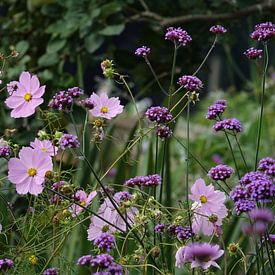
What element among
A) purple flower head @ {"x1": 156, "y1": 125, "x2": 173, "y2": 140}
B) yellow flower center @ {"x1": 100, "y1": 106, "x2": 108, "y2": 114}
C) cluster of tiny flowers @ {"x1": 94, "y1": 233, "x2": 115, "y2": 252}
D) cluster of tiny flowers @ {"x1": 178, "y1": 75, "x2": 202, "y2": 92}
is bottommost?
cluster of tiny flowers @ {"x1": 94, "y1": 233, "x2": 115, "y2": 252}

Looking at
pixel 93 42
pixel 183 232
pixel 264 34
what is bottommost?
pixel 183 232

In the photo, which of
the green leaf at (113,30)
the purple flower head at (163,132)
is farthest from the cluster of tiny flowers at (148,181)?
the green leaf at (113,30)

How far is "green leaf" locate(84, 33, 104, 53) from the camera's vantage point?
2.14m

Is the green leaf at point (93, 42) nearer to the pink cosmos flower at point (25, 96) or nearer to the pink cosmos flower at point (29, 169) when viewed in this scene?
the pink cosmos flower at point (25, 96)

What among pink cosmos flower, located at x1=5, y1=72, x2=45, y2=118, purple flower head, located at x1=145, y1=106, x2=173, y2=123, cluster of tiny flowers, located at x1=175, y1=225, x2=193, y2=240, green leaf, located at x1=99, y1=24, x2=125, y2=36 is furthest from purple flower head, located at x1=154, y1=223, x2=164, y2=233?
green leaf, located at x1=99, y1=24, x2=125, y2=36

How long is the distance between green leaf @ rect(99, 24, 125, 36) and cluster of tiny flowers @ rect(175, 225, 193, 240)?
3.67 ft

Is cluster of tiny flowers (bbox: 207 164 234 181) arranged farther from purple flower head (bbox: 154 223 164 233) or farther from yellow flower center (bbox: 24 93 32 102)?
yellow flower center (bbox: 24 93 32 102)

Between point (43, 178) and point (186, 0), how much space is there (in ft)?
4.40

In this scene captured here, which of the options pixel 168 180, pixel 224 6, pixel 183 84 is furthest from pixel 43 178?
pixel 224 6

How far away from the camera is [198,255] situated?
0.89 meters

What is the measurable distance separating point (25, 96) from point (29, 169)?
0.45 ft

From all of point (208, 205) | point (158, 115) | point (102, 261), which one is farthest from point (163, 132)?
Answer: point (102, 261)

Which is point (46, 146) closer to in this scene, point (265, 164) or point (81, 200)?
point (81, 200)

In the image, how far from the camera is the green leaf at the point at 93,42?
214 centimetres
